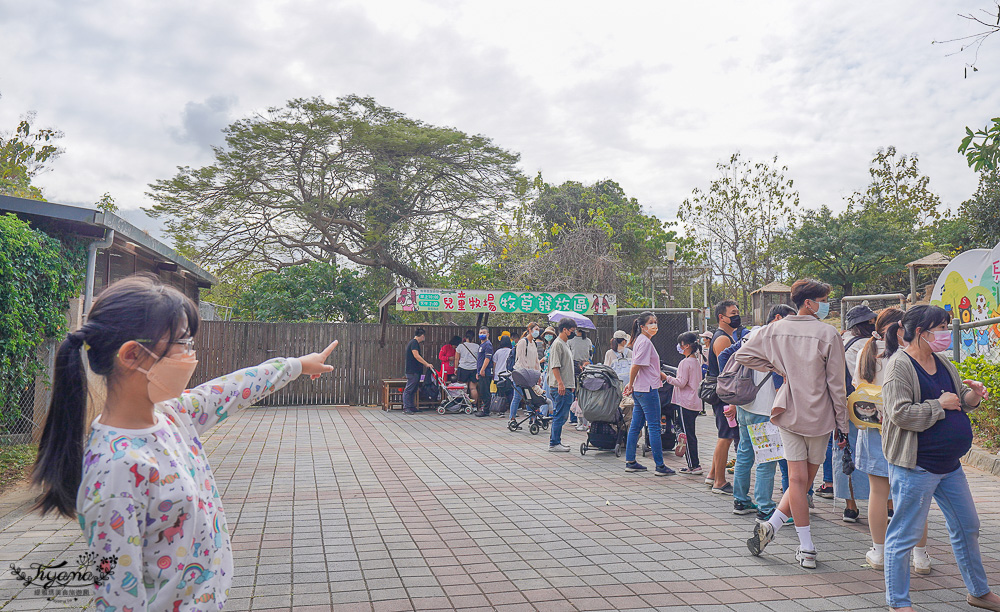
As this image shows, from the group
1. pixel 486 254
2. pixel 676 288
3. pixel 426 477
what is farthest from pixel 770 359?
pixel 676 288

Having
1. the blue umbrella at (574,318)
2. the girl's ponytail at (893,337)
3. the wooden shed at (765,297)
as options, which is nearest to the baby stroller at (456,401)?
the blue umbrella at (574,318)

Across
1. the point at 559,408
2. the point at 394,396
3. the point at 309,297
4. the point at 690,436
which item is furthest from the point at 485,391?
the point at 690,436

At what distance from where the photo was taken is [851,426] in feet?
19.1

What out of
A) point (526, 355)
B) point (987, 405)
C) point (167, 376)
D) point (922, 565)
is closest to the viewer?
point (167, 376)

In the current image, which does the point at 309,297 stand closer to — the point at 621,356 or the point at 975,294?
the point at 621,356

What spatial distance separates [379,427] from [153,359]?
10733 millimetres

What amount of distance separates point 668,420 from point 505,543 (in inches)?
178

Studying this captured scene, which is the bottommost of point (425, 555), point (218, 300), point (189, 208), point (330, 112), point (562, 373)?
point (425, 555)

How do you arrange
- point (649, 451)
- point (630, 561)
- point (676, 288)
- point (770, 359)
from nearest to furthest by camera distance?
1. point (630, 561)
2. point (770, 359)
3. point (649, 451)
4. point (676, 288)

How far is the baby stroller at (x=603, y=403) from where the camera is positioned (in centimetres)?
870

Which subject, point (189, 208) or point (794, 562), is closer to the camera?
point (794, 562)

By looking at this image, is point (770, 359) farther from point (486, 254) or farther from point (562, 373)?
point (486, 254)

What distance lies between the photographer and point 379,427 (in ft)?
40.2

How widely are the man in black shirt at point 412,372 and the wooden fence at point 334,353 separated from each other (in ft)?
5.80
